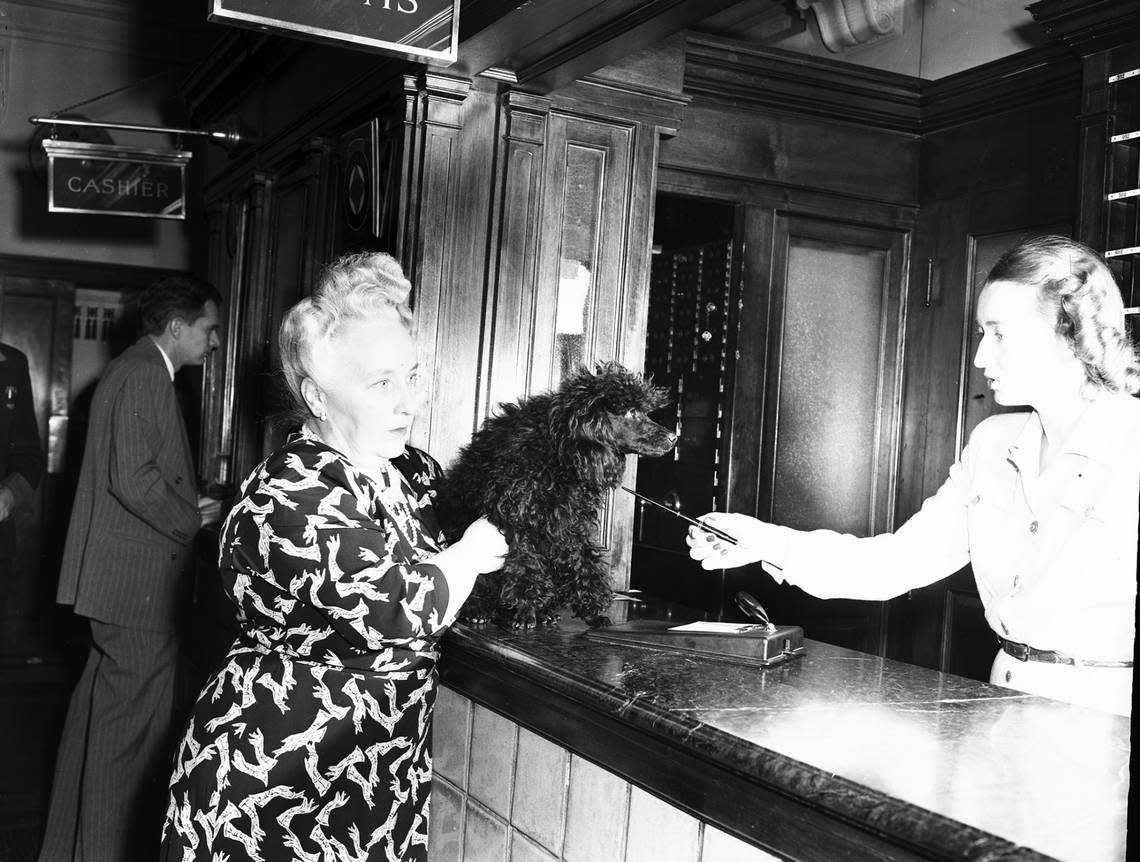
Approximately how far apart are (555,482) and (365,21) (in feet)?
3.33

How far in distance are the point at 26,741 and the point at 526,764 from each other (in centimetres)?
417

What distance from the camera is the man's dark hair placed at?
4160 millimetres

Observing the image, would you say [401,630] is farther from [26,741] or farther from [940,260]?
[26,741]

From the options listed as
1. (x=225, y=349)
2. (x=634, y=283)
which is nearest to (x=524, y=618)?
(x=634, y=283)

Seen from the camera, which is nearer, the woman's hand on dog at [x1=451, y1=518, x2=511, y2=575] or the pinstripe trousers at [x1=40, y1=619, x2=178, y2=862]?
the woman's hand on dog at [x1=451, y1=518, x2=511, y2=575]

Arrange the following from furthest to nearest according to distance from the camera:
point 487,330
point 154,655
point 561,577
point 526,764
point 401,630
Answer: point 154,655 → point 487,330 → point 561,577 → point 526,764 → point 401,630

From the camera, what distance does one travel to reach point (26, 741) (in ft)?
17.0

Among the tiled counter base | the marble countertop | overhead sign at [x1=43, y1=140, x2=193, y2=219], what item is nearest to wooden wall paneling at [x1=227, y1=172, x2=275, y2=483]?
overhead sign at [x1=43, y1=140, x2=193, y2=219]

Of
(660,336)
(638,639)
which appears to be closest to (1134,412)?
(638,639)

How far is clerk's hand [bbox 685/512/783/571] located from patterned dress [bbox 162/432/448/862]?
55 centimetres

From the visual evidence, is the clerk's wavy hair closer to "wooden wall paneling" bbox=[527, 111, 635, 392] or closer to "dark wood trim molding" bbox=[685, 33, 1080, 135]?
"wooden wall paneling" bbox=[527, 111, 635, 392]

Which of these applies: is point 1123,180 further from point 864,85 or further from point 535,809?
point 535,809

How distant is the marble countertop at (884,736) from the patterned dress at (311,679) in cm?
24

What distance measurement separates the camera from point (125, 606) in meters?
3.71
